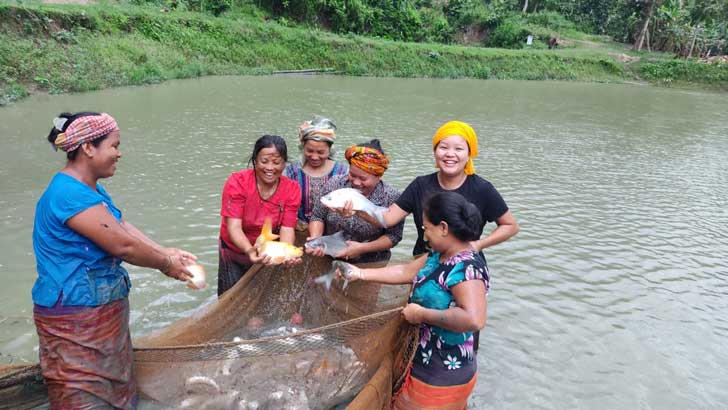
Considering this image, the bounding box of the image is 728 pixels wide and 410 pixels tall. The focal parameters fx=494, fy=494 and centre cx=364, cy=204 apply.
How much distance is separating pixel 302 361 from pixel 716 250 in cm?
568

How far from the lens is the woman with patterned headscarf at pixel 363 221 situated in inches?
125

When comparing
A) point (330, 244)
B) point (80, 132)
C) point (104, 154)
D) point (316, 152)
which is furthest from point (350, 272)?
point (80, 132)

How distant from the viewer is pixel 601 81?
2936cm

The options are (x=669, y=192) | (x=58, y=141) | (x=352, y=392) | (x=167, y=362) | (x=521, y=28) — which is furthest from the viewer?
(x=521, y=28)

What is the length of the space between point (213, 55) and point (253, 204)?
755 inches

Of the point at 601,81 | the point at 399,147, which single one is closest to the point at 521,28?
the point at 601,81

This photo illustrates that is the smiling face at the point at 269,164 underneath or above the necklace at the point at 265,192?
above

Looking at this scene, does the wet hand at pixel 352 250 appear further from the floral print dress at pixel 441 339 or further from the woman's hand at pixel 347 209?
the floral print dress at pixel 441 339

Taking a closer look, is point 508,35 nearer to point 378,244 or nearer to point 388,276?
point 378,244

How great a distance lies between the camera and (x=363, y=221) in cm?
329

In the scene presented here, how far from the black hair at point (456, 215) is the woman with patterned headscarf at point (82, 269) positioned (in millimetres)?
1280

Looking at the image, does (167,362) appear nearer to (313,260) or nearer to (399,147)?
(313,260)

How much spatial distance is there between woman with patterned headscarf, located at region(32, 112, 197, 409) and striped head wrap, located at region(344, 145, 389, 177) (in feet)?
4.47

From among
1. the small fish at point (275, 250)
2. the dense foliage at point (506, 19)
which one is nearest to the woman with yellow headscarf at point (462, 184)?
the small fish at point (275, 250)
